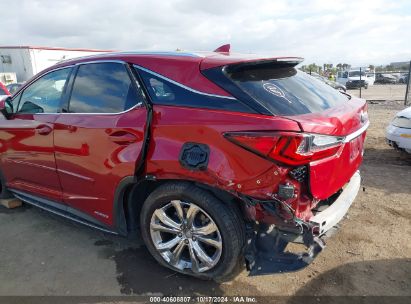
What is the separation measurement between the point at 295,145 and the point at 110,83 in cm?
172

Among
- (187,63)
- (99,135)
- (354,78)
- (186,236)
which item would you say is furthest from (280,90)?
(354,78)

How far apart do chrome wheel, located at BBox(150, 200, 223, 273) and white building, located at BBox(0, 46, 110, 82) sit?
65.8ft

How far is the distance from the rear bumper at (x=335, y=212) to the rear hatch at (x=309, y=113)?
103 millimetres

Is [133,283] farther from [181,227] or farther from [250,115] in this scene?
[250,115]

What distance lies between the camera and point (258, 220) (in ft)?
8.28

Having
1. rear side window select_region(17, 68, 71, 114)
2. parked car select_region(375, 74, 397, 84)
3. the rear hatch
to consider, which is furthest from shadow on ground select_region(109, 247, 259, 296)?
parked car select_region(375, 74, 397, 84)

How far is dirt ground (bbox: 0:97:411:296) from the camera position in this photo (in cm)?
286

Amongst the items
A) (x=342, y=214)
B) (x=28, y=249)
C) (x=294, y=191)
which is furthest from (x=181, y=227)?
(x=28, y=249)

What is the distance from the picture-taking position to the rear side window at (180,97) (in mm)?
2510

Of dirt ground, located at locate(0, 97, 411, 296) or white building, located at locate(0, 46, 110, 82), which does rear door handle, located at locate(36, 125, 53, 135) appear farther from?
white building, located at locate(0, 46, 110, 82)

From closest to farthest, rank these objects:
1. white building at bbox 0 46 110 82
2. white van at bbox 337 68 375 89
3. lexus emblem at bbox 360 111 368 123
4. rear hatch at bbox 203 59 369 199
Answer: rear hatch at bbox 203 59 369 199
lexus emblem at bbox 360 111 368 123
white building at bbox 0 46 110 82
white van at bbox 337 68 375 89

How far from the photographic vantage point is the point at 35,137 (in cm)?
367

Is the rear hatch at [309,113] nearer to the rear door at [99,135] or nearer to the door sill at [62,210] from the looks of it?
the rear door at [99,135]

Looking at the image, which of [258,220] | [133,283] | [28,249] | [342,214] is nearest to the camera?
[258,220]
